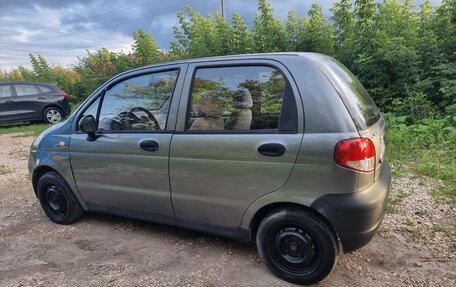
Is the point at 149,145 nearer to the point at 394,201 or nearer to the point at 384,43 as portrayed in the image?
the point at 394,201

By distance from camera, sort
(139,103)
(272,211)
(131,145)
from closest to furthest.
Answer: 1. (272,211)
2. (131,145)
3. (139,103)

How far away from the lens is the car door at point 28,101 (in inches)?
478

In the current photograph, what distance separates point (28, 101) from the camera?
12.2 meters

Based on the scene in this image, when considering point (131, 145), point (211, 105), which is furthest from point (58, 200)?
point (211, 105)

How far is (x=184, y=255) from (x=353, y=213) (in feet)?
5.14

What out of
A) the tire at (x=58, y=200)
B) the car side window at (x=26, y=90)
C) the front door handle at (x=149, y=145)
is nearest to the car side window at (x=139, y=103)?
the front door handle at (x=149, y=145)

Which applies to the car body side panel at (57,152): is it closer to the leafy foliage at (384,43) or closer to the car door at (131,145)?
the car door at (131,145)

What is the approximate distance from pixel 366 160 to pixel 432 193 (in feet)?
7.70

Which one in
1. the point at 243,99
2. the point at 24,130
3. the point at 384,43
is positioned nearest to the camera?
the point at 243,99

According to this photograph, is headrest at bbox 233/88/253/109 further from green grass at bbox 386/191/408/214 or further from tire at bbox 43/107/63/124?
tire at bbox 43/107/63/124

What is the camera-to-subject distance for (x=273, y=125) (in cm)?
257

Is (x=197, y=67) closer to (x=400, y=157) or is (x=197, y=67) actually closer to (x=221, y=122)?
(x=221, y=122)

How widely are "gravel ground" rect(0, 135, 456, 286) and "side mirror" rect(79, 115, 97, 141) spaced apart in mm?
1075

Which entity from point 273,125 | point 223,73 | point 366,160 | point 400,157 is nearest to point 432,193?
point 400,157
